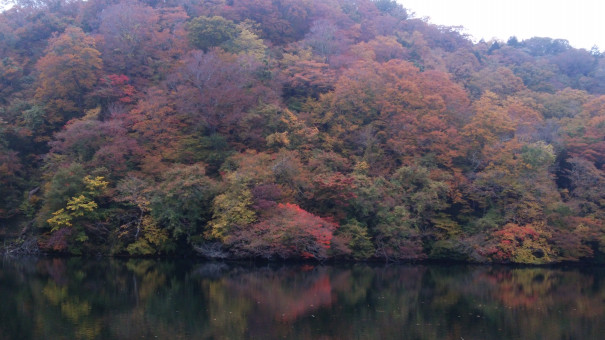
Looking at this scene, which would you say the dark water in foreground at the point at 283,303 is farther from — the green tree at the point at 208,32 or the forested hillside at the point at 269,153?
the green tree at the point at 208,32

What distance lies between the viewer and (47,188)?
26.7 metres

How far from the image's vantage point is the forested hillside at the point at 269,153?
2597 cm

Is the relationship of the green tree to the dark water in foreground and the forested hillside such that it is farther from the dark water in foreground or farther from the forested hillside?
the dark water in foreground

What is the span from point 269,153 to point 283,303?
51.1 feet

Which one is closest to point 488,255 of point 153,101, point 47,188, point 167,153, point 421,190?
point 421,190

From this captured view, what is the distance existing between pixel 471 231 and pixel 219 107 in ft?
55.5

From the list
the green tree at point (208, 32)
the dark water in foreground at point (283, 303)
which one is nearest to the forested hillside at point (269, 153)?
the green tree at point (208, 32)

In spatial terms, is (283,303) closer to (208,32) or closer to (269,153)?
(269,153)

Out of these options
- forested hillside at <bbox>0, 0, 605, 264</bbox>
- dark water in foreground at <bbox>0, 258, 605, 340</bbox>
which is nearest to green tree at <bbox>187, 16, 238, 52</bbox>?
forested hillside at <bbox>0, 0, 605, 264</bbox>

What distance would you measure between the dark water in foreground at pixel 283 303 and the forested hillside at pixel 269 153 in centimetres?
283

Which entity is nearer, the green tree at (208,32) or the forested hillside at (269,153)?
the forested hillside at (269,153)

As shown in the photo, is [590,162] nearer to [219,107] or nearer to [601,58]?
[219,107]

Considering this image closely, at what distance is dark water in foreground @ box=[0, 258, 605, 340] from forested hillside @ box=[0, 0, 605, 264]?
9.29 ft

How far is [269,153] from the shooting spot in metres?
29.7
